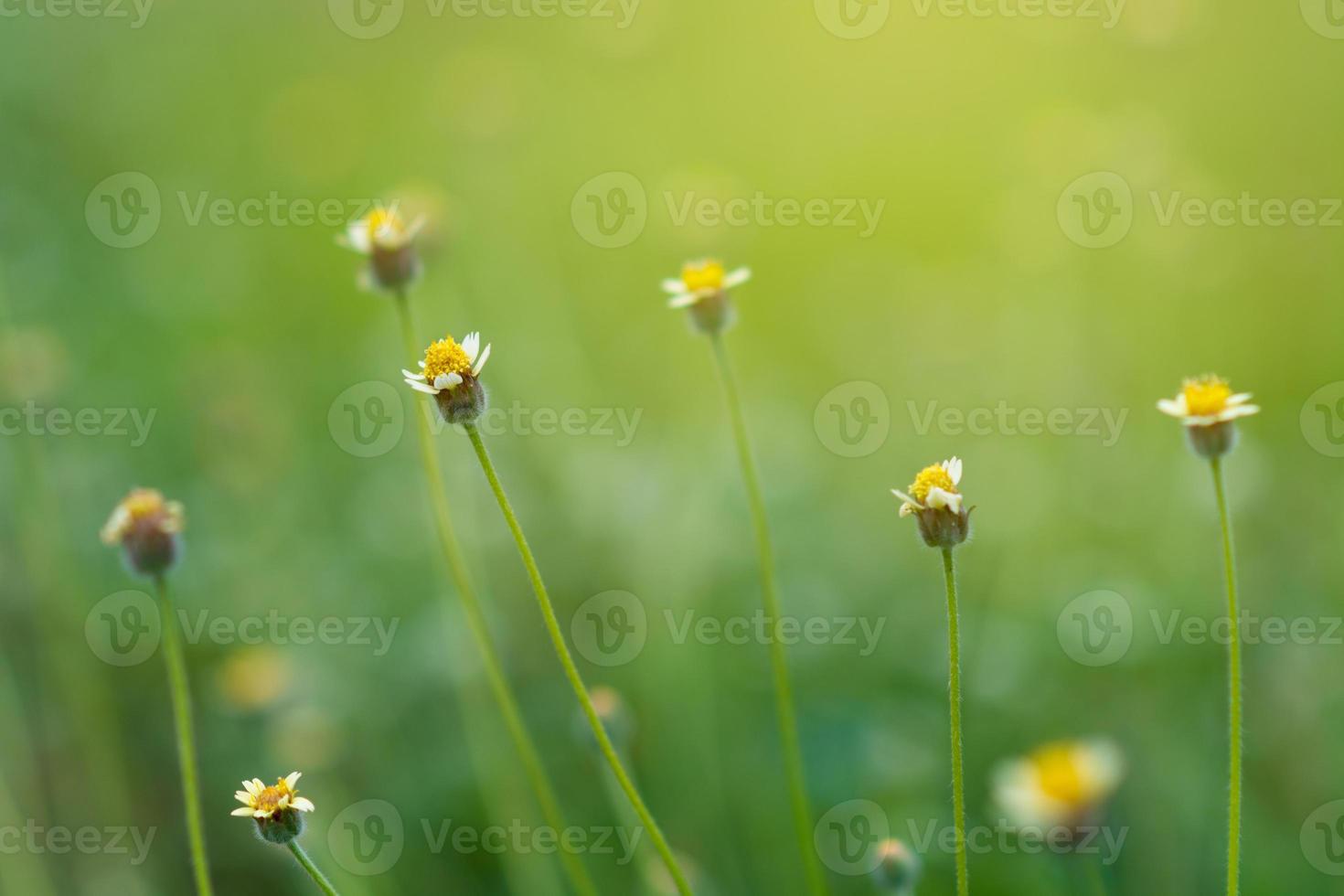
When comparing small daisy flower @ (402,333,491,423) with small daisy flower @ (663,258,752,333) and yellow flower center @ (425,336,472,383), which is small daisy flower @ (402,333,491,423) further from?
small daisy flower @ (663,258,752,333)

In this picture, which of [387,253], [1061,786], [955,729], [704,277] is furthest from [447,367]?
[1061,786]

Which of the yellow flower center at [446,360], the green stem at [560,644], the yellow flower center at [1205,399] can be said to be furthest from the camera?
the yellow flower center at [1205,399]

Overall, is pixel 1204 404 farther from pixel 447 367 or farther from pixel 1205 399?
pixel 447 367

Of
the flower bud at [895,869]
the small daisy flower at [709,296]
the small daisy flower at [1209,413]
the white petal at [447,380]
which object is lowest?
the flower bud at [895,869]

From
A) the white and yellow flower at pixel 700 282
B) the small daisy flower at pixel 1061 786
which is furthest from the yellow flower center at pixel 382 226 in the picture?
the small daisy flower at pixel 1061 786

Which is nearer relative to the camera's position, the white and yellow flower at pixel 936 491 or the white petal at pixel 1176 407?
the white and yellow flower at pixel 936 491

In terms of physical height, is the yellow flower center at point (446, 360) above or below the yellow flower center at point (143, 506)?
above

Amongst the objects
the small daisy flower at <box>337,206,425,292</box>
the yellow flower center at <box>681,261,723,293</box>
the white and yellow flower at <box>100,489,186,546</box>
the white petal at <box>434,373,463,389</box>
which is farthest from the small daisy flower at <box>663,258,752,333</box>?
the white and yellow flower at <box>100,489,186,546</box>

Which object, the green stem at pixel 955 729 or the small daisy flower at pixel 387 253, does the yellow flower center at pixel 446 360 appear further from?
the green stem at pixel 955 729
